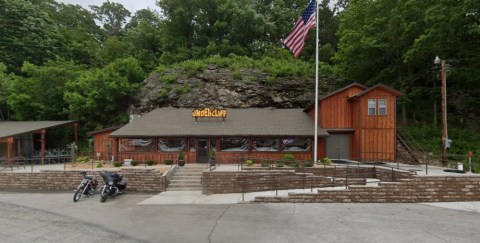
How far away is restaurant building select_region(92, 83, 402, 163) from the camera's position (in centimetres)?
2186

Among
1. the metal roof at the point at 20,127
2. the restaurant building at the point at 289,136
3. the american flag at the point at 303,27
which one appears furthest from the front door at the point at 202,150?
the metal roof at the point at 20,127

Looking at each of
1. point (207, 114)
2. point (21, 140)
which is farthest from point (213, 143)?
point (21, 140)

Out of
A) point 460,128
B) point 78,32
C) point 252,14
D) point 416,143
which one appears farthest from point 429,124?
point 78,32

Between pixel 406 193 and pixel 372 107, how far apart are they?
9394 millimetres

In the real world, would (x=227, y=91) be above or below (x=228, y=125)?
above

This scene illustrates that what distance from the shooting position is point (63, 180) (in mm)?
18078

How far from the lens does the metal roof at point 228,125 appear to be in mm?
22375

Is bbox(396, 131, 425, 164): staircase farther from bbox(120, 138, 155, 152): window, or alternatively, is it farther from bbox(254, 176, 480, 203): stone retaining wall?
bbox(120, 138, 155, 152): window

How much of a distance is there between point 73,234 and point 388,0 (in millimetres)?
29833

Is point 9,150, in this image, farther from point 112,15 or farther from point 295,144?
point 112,15

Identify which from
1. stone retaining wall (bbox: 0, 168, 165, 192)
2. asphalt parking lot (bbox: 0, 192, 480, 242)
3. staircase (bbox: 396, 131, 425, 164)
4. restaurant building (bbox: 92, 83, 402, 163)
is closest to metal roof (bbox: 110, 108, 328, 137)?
restaurant building (bbox: 92, 83, 402, 163)

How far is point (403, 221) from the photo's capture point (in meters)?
10.4

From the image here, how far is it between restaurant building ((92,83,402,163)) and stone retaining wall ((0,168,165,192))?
15.7ft

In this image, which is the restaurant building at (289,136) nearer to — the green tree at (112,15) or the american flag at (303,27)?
the american flag at (303,27)
